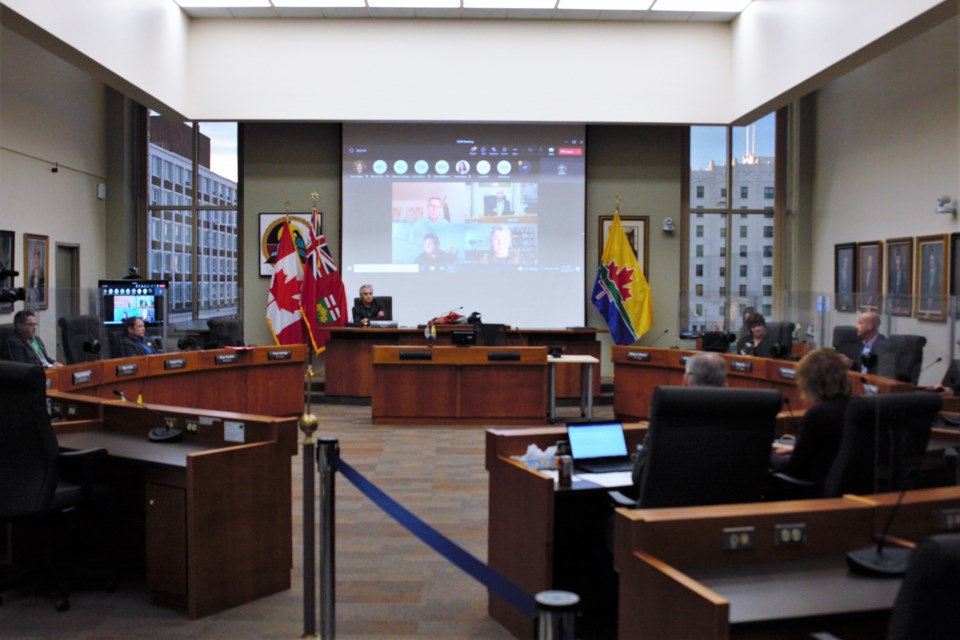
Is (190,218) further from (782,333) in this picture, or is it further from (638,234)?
(782,333)

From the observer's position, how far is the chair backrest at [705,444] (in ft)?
9.92

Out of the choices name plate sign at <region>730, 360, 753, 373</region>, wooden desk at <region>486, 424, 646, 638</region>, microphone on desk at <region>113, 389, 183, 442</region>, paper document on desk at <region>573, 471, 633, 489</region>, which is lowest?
wooden desk at <region>486, 424, 646, 638</region>

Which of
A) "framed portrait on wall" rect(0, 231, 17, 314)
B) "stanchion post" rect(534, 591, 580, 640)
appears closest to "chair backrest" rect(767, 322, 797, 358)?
"stanchion post" rect(534, 591, 580, 640)

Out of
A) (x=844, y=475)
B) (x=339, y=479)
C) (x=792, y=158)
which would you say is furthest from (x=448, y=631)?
(x=792, y=158)

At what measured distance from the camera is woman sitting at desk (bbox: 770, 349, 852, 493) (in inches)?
136

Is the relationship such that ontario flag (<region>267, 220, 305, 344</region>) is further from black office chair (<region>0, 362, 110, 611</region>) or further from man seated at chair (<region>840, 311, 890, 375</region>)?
black office chair (<region>0, 362, 110, 611</region>)

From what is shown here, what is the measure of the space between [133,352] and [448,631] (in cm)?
519

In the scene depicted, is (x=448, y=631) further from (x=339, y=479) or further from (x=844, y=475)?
(x=339, y=479)

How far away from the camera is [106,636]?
12.0 feet

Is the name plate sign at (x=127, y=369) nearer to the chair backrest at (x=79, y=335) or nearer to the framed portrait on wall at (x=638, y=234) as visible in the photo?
the chair backrest at (x=79, y=335)

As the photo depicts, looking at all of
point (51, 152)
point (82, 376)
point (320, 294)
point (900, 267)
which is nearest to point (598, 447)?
point (82, 376)

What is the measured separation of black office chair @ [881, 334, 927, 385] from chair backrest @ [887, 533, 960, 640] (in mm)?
4774

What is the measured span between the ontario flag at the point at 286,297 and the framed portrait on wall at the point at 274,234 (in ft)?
3.10

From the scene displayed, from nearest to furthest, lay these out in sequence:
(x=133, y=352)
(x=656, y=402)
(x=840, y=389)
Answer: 1. (x=656, y=402)
2. (x=840, y=389)
3. (x=133, y=352)
